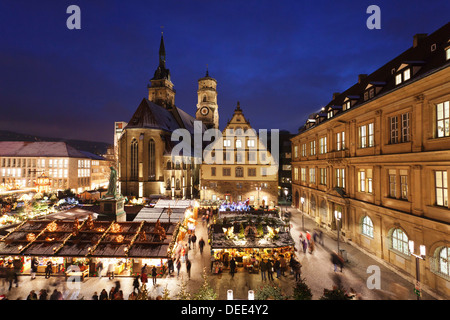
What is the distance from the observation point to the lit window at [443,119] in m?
12.8

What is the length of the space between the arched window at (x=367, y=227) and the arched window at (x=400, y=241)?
247cm

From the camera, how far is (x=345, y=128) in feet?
76.9

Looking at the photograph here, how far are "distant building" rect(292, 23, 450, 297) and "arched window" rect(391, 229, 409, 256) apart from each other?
7 centimetres

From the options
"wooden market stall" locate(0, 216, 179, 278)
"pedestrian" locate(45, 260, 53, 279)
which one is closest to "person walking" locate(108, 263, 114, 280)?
"wooden market stall" locate(0, 216, 179, 278)

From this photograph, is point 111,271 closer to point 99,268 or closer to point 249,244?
point 99,268

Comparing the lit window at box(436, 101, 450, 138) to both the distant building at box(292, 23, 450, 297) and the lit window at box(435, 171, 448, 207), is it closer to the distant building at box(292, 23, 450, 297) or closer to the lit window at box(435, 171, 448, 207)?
the distant building at box(292, 23, 450, 297)

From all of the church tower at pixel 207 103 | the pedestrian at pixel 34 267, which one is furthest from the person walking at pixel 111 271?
the church tower at pixel 207 103

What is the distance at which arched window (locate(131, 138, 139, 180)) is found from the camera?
1901 inches

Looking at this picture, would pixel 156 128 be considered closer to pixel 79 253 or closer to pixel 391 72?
pixel 79 253

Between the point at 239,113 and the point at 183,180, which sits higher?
the point at 239,113

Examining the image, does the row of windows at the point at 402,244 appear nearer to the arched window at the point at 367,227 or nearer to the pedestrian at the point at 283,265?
the arched window at the point at 367,227
